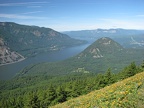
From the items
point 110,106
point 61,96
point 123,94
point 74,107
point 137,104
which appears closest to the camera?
point 137,104

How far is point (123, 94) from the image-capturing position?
2258 cm

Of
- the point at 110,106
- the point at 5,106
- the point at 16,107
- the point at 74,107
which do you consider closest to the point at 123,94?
the point at 110,106

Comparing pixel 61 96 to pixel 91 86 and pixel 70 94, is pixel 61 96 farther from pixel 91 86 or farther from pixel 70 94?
pixel 91 86

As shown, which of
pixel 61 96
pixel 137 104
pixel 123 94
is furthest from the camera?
pixel 61 96

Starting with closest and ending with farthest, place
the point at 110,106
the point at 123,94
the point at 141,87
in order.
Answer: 1. the point at 110,106
2. the point at 123,94
3. the point at 141,87

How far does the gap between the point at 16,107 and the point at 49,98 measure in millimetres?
21851

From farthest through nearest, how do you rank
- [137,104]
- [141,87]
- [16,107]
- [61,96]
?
[16,107] < [61,96] < [141,87] < [137,104]

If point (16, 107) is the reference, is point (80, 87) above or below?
above

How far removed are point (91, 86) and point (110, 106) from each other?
47.0 m

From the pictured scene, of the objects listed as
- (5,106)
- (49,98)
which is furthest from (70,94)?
(5,106)

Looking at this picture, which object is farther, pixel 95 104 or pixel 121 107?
pixel 95 104

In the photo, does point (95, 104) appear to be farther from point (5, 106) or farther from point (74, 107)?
point (5, 106)

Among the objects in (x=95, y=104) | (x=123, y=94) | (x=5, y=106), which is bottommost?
(x=5, y=106)

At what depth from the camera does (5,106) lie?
85875mm
